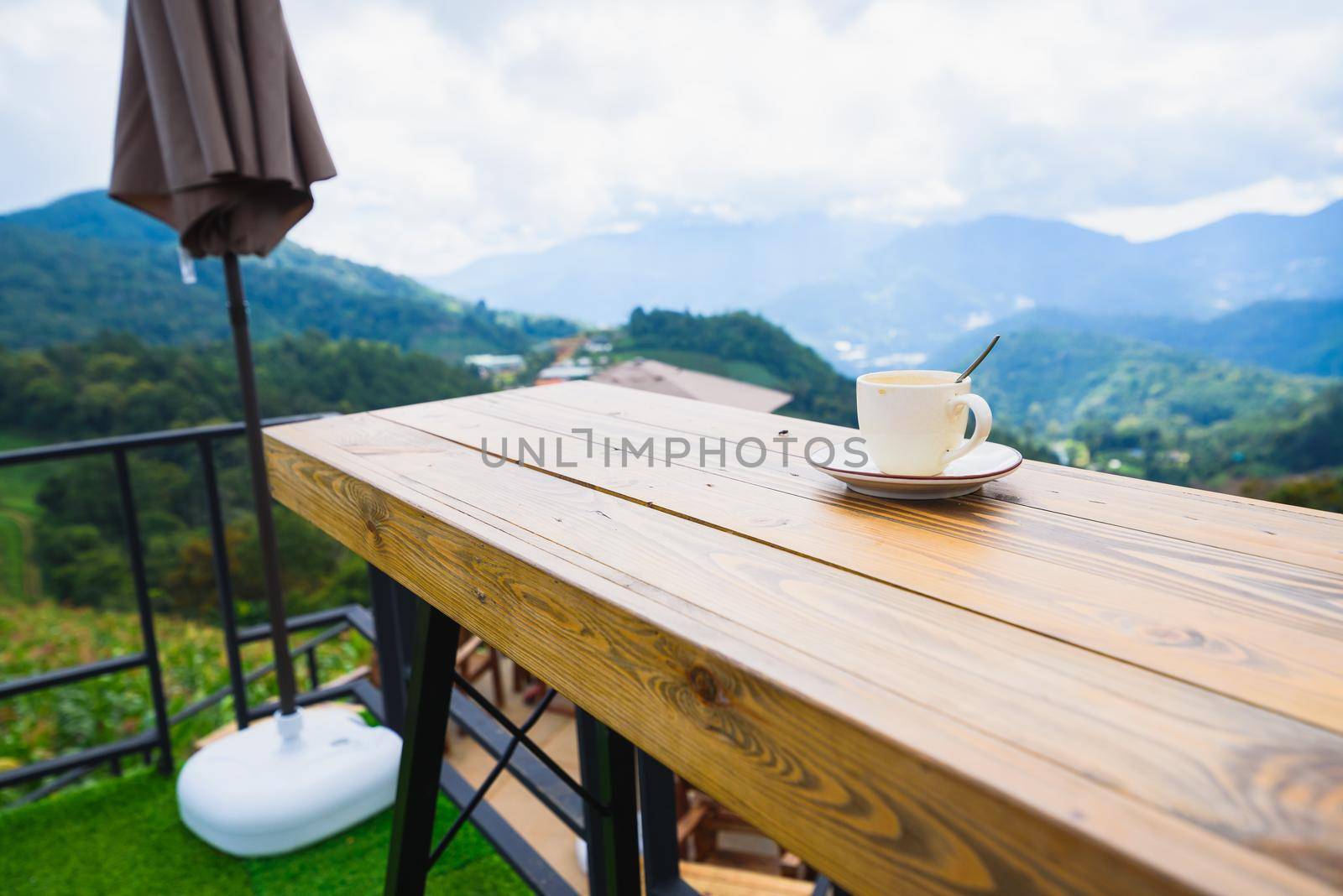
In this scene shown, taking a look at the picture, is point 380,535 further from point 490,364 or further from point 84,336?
point 84,336

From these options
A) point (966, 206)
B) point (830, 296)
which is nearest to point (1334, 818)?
point (830, 296)

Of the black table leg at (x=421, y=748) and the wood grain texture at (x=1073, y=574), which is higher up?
the wood grain texture at (x=1073, y=574)

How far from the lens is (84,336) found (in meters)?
12.7

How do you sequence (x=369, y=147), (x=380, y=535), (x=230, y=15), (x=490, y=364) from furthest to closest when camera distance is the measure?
(x=369, y=147), (x=490, y=364), (x=230, y=15), (x=380, y=535)

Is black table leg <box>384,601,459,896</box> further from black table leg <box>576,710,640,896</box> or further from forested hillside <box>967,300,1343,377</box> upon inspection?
forested hillside <box>967,300,1343,377</box>

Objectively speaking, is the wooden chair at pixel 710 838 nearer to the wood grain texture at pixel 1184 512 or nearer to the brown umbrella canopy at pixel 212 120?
the brown umbrella canopy at pixel 212 120

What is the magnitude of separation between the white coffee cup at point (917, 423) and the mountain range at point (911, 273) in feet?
17.6

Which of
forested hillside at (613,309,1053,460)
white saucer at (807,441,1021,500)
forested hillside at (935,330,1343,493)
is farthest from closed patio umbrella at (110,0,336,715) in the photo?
forested hillside at (935,330,1343,493)

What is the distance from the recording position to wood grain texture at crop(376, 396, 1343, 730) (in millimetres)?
427

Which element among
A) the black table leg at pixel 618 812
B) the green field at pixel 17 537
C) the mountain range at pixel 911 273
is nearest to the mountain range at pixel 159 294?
the mountain range at pixel 911 273

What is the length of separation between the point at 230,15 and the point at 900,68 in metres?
13.7

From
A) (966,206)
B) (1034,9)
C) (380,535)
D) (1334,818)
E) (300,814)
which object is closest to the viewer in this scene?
(1334,818)

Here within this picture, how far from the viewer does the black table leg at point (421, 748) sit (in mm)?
939

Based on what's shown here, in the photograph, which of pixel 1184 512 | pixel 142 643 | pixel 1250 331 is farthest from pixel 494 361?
Answer: pixel 1184 512
